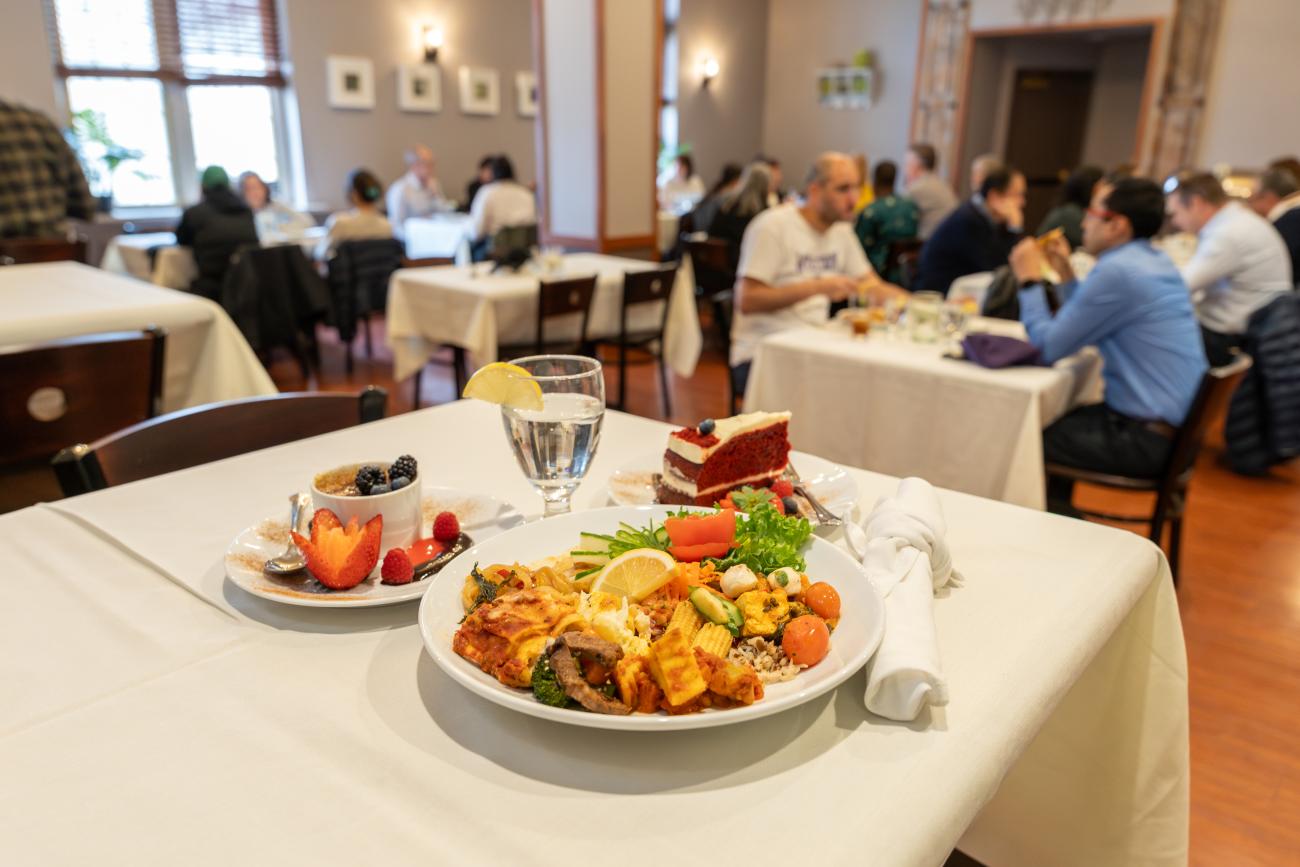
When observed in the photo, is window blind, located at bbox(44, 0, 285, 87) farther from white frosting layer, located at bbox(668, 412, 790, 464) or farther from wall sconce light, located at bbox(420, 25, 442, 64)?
white frosting layer, located at bbox(668, 412, 790, 464)

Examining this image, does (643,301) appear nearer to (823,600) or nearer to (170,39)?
(823,600)

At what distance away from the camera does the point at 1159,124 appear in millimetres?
7426

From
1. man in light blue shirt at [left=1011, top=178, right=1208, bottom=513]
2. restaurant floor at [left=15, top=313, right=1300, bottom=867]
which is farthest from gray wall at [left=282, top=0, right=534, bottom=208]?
man in light blue shirt at [left=1011, top=178, right=1208, bottom=513]

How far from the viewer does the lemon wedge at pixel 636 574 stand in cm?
75

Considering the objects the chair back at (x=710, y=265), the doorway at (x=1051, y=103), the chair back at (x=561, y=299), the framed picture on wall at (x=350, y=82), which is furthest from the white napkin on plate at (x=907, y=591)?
the doorway at (x=1051, y=103)

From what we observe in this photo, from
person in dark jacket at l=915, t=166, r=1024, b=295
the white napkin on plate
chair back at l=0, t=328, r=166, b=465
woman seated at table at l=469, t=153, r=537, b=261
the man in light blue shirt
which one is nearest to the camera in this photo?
the white napkin on plate

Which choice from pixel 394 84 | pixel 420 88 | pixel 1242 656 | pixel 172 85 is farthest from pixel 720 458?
pixel 420 88

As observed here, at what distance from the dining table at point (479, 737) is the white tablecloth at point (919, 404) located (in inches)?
48.2

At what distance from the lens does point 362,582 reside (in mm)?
854

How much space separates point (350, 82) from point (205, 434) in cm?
725

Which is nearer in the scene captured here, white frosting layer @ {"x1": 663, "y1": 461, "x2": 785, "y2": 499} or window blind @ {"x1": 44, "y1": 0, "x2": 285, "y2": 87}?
white frosting layer @ {"x1": 663, "y1": 461, "x2": 785, "y2": 499}

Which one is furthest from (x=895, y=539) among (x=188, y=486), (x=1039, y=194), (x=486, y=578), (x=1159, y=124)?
(x=1039, y=194)

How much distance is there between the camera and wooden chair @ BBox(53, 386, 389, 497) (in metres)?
1.21

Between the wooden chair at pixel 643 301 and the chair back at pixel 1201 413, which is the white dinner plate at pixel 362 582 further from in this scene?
the wooden chair at pixel 643 301
